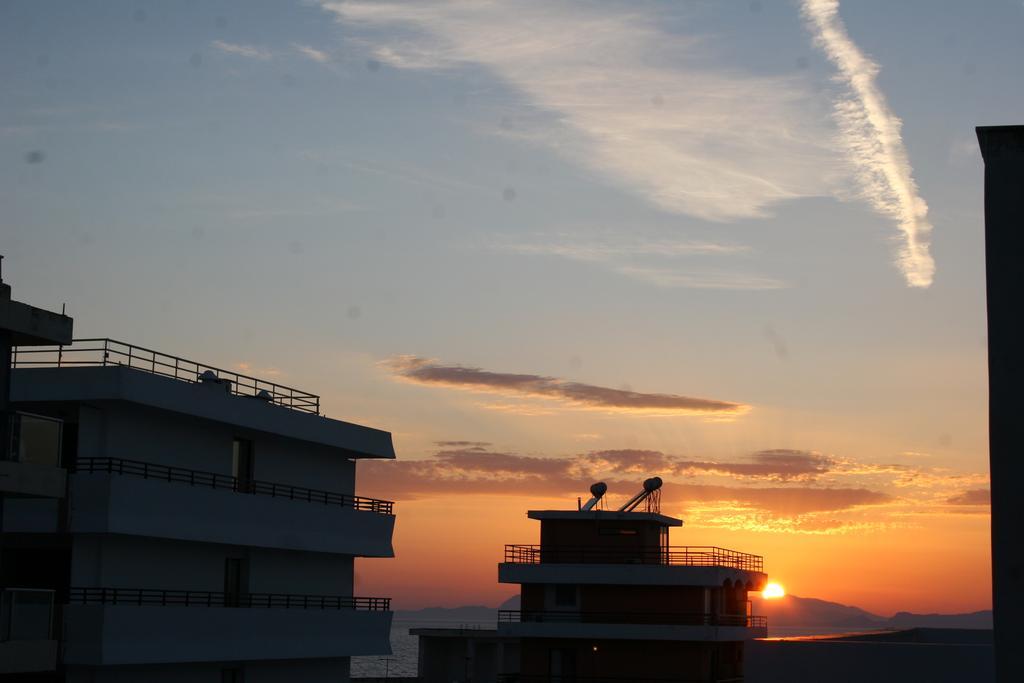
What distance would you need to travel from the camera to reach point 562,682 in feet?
226

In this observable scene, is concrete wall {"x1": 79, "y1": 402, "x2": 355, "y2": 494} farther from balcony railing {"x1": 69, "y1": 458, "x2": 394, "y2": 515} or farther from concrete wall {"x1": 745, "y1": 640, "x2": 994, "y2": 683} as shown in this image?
concrete wall {"x1": 745, "y1": 640, "x2": 994, "y2": 683}

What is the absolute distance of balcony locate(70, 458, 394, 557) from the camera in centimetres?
3978

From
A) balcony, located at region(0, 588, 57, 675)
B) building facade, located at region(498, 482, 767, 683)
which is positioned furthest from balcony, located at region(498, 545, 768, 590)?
balcony, located at region(0, 588, 57, 675)

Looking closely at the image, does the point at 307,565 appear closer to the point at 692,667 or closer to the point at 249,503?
the point at 249,503

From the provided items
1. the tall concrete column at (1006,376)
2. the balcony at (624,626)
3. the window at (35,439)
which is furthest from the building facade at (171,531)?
the tall concrete column at (1006,376)

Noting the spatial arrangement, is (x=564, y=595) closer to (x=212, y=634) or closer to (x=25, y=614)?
(x=212, y=634)

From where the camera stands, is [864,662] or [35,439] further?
[864,662]

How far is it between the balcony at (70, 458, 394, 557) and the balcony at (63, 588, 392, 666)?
6.83ft

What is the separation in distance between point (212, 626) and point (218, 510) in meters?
3.81

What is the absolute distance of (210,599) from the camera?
45.7 metres

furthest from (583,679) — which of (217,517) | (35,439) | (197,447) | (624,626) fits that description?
(35,439)

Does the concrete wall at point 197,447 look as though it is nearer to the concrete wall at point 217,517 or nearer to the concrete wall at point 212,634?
the concrete wall at point 217,517

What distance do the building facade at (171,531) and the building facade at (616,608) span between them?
56.7ft

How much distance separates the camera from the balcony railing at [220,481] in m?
40.5
